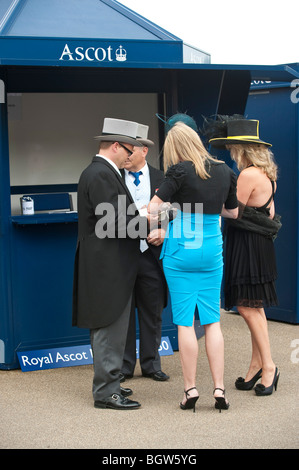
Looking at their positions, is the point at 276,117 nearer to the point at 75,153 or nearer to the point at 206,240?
the point at 75,153

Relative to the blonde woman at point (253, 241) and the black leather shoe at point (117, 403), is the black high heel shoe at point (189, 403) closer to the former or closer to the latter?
the black leather shoe at point (117, 403)

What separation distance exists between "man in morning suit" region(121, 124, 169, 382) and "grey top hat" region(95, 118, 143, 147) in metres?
0.63

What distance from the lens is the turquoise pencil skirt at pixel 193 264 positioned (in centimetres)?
463

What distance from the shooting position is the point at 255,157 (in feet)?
16.7

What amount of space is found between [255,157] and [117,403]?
1.89m

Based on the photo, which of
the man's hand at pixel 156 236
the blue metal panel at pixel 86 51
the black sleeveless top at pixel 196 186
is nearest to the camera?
the black sleeveless top at pixel 196 186

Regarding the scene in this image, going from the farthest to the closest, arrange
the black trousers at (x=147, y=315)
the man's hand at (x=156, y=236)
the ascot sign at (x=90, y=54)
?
the ascot sign at (x=90, y=54)
the black trousers at (x=147, y=315)
the man's hand at (x=156, y=236)

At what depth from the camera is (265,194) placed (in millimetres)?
5086

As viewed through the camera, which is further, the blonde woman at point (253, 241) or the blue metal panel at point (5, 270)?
the blue metal panel at point (5, 270)

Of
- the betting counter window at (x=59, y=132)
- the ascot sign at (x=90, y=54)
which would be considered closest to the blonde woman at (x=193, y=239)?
the ascot sign at (x=90, y=54)

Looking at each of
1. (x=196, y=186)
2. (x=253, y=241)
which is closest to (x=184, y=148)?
(x=196, y=186)

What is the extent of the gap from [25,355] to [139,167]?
1740 millimetres

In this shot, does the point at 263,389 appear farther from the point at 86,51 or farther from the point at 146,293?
the point at 86,51
